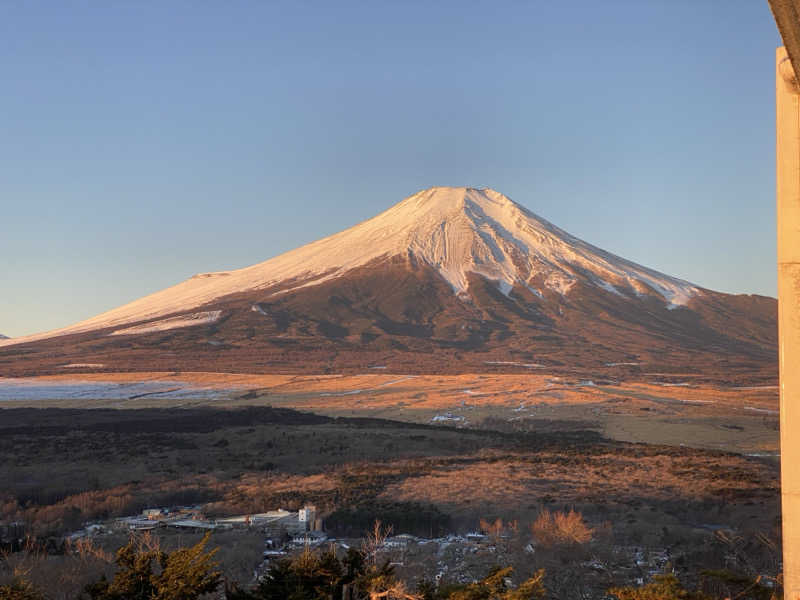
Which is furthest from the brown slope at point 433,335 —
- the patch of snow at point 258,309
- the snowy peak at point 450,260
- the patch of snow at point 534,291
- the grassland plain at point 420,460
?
the grassland plain at point 420,460

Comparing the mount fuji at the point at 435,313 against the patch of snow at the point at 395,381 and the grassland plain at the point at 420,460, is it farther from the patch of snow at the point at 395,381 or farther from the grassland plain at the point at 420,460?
the grassland plain at the point at 420,460

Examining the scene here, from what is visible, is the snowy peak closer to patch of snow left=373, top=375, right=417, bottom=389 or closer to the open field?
the open field

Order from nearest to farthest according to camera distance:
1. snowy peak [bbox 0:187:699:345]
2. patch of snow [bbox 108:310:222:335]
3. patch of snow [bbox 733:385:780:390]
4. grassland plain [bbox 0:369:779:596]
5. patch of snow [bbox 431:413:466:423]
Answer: grassland plain [bbox 0:369:779:596] → patch of snow [bbox 431:413:466:423] → patch of snow [bbox 733:385:780:390] → patch of snow [bbox 108:310:222:335] → snowy peak [bbox 0:187:699:345]

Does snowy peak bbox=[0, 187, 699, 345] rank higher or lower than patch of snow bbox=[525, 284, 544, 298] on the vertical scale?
higher

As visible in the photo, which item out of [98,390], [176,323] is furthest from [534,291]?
[98,390]

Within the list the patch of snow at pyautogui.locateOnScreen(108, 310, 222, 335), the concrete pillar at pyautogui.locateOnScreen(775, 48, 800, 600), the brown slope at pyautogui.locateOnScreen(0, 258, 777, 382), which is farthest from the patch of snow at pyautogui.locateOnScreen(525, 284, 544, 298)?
the concrete pillar at pyautogui.locateOnScreen(775, 48, 800, 600)

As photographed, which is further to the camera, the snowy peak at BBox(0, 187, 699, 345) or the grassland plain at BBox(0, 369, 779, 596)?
the snowy peak at BBox(0, 187, 699, 345)

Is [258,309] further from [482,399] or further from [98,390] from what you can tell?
[482,399]
